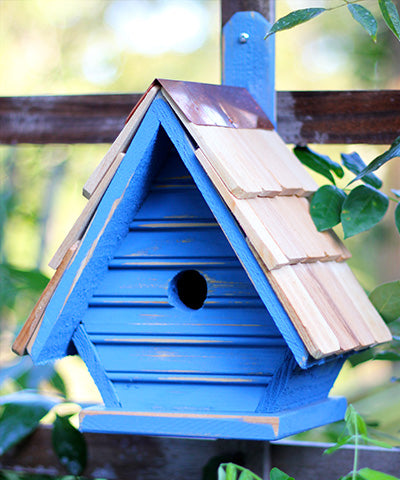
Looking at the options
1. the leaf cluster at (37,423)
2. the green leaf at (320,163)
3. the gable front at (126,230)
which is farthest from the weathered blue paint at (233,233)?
the leaf cluster at (37,423)

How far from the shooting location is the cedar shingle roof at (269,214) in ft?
2.60

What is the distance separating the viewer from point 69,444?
47.6 inches

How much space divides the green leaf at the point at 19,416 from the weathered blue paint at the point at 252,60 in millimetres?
633

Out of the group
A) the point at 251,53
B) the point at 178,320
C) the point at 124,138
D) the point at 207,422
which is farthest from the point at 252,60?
the point at 207,422

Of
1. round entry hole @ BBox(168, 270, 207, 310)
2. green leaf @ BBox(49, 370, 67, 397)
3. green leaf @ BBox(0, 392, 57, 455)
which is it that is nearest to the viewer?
round entry hole @ BBox(168, 270, 207, 310)

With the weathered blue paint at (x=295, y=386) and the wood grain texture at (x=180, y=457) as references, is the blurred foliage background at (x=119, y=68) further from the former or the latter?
the weathered blue paint at (x=295, y=386)

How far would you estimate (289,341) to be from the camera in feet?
2.55

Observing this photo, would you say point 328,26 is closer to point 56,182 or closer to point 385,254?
point 385,254

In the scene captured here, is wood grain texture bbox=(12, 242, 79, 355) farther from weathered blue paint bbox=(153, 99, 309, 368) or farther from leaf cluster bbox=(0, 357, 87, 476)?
leaf cluster bbox=(0, 357, 87, 476)

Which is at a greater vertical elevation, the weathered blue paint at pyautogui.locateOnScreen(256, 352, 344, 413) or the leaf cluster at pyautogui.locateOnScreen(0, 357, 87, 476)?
the leaf cluster at pyautogui.locateOnScreen(0, 357, 87, 476)

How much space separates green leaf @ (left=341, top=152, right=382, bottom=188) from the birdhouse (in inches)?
5.6

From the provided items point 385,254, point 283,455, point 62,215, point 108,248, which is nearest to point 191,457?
point 283,455

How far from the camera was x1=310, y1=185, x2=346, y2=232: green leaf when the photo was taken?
98cm

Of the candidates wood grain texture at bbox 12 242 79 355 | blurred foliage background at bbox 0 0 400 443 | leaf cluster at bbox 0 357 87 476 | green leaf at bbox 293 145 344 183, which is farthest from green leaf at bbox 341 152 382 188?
blurred foliage background at bbox 0 0 400 443
